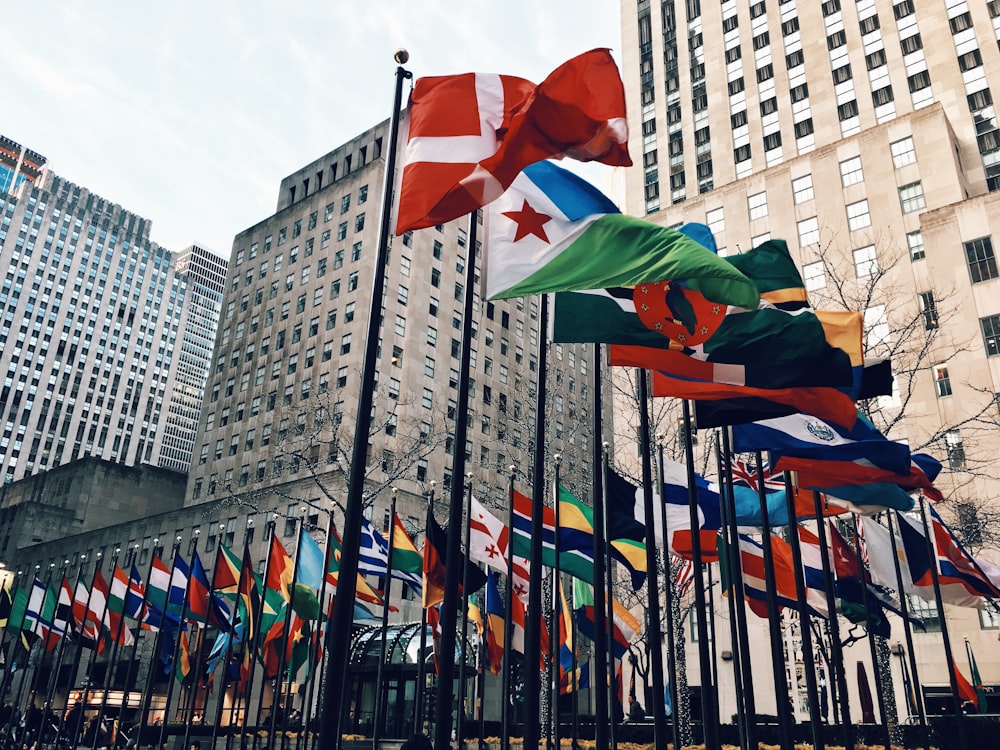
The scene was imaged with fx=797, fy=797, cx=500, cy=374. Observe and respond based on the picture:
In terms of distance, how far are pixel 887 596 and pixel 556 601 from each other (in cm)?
1562

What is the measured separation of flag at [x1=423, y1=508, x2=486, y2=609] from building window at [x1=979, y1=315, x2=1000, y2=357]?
35.2 meters

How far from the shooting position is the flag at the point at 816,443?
45.4 ft

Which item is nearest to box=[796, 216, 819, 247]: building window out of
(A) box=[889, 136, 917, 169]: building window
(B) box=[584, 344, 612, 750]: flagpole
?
(A) box=[889, 136, 917, 169]: building window

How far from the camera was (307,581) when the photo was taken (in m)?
23.5

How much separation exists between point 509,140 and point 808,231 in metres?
48.7

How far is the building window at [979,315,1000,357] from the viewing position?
41.5 m

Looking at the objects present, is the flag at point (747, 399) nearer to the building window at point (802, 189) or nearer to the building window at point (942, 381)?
the building window at point (942, 381)

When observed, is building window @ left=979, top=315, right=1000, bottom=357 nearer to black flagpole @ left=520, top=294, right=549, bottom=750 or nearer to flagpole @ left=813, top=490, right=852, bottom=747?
flagpole @ left=813, top=490, right=852, bottom=747

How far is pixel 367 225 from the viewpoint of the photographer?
68812 mm

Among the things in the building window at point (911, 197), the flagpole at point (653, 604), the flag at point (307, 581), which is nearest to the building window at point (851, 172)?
the building window at point (911, 197)

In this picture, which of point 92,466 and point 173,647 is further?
point 92,466

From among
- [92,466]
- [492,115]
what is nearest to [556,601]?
[492,115]

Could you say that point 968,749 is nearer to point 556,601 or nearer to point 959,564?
point 959,564

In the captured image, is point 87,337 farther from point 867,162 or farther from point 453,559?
point 453,559
